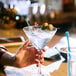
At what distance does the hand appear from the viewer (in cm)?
110

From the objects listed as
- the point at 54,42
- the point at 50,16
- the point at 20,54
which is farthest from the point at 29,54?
the point at 50,16

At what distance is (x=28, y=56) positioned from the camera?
1.12 m

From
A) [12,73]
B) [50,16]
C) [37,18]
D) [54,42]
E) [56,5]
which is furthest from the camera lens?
[56,5]

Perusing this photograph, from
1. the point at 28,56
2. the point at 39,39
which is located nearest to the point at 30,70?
the point at 28,56

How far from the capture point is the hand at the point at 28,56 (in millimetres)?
1097

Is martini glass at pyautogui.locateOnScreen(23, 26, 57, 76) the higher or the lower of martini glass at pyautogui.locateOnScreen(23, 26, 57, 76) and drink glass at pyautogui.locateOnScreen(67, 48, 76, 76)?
the higher

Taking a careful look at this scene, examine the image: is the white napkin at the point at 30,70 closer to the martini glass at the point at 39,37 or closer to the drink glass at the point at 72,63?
the martini glass at the point at 39,37

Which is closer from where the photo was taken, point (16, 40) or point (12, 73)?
point (12, 73)

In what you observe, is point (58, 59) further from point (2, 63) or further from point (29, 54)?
point (2, 63)

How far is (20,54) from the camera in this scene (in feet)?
3.59

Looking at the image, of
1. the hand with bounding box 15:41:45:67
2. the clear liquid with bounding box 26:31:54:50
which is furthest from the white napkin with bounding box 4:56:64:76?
the clear liquid with bounding box 26:31:54:50

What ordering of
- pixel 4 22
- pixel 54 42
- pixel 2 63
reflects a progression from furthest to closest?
1. pixel 4 22
2. pixel 54 42
3. pixel 2 63

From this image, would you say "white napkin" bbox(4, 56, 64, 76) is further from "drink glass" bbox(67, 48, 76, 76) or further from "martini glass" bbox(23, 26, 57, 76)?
"drink glass" bbox(67, 48, 76, 76)

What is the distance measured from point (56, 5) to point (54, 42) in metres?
3.32
